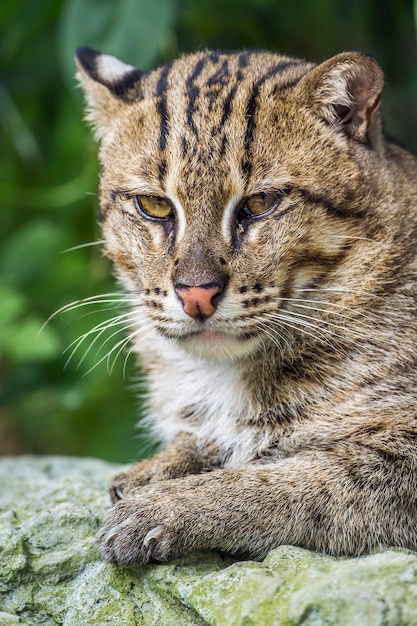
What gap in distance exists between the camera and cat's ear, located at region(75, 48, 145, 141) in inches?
223

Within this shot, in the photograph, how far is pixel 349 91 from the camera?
5086mm

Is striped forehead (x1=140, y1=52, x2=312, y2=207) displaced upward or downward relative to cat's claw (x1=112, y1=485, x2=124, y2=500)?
upward

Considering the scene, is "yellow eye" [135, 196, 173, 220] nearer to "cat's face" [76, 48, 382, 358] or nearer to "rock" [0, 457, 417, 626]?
"cat's face" [76, 48, 382, 358]

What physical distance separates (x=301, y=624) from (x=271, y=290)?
1745mm

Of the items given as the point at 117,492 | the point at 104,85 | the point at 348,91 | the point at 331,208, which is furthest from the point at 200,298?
the point at 104,85

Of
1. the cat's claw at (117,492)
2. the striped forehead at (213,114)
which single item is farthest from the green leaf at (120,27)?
the cat's claw at (117,492)

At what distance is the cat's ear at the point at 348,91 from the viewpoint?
4.98 metres

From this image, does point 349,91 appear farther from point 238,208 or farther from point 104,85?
point 104,85

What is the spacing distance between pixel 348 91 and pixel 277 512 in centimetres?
229

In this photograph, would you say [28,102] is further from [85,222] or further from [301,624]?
[301,624]

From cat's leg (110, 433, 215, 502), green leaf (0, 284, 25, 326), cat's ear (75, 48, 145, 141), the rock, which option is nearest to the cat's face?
cat's ear (75, 48, 145, 141)

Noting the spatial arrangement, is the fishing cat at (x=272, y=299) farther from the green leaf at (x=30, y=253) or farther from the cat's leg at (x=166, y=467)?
the green leaf at (x=30, y=253)

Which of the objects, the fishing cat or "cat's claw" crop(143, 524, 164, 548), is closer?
"cat's claw" crop(143, 524, 164, 548)

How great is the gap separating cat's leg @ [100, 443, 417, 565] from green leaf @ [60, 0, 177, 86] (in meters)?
3.49
